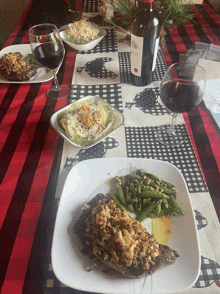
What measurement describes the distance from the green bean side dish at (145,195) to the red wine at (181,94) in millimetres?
262

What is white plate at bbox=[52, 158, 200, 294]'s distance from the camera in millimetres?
490

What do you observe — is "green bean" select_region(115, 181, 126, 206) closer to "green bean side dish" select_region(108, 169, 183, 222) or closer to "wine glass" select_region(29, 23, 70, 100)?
"green bean side dish" select_region(108, 169, 183, 222)

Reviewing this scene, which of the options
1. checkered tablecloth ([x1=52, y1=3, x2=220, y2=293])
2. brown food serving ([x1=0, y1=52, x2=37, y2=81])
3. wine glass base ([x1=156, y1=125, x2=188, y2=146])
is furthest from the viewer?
brown food serving ([x1=0, y1=52, x2=37, y2=81])

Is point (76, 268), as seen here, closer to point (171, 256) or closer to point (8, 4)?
point (171, 256)

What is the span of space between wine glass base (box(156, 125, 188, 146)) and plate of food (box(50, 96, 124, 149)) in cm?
17

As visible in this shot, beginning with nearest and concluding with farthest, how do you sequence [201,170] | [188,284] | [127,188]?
[188,284], [127,188], [201,170]

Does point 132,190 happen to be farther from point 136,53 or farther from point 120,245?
point 136,53

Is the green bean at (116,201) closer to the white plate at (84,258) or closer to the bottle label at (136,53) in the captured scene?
the white plate at (84,258)

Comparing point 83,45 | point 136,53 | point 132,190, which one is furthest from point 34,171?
point 83,45

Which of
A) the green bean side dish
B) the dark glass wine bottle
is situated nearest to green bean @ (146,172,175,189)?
the green bean side dish

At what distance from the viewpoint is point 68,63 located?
126 cm

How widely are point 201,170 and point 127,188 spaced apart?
0.95ft

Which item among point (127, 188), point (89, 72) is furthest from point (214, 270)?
point (89, 72)

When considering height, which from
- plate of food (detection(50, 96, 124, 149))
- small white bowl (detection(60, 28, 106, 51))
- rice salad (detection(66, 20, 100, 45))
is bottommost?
plate of food (detection(50, 96, 124, 149))
